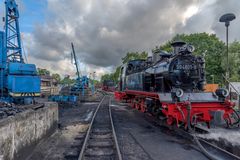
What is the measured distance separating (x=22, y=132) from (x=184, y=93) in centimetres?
562

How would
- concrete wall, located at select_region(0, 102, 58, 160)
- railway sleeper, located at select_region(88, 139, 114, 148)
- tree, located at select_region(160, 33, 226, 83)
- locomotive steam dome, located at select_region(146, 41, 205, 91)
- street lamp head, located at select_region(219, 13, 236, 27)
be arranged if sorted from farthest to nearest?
tree, located at select_region(160, 33, 226, 83) → street lamp head, located at select_region(219, 13, 236, 27) → locomotive steam dome, located at select_region(146, 41, 205, 91) → railway sleeper, located at select_region(88, 139, 114, 148) → concrete wall, located at select_region(0, 102, 58, 160)

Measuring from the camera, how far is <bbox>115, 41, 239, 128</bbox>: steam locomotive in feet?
24.8

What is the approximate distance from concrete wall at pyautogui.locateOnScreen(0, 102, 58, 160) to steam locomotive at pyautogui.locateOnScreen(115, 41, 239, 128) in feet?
14.3

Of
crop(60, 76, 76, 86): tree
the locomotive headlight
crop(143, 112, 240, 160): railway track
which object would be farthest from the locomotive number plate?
crop(60, 76, 76, 86): tree

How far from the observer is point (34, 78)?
1348 cm

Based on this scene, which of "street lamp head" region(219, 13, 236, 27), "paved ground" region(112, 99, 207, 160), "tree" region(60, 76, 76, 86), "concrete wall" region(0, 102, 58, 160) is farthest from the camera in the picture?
"tree" region(60, 76, 76, 86)

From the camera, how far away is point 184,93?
8.00 metres

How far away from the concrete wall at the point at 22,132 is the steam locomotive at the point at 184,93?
4.37m

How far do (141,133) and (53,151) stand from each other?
11.8ft

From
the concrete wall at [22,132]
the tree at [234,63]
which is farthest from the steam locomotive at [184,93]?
the tree at [234,63]

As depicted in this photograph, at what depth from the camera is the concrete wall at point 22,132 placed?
15.0 feet

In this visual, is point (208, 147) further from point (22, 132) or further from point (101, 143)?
point (22, 132)

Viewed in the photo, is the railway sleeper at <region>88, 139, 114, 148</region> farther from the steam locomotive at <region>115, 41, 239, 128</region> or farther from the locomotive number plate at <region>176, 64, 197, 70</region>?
the locomotive number plate at <region>176, 64, 197, 70</region>

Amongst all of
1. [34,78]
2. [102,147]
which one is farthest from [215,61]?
[102,147]
